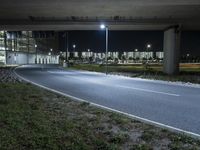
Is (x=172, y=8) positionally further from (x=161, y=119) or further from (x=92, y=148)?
(x=92, y=148)

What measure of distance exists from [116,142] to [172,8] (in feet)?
90.9

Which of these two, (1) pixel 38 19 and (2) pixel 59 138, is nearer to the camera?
(2) pixel 59 138

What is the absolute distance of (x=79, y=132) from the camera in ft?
27.3

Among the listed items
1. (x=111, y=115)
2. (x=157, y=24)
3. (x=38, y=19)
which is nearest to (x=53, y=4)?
(x=38, y=19)

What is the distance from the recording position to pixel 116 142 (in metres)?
7.45

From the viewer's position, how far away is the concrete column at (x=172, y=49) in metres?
44.8

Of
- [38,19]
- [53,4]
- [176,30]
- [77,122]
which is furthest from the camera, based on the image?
[176,30]

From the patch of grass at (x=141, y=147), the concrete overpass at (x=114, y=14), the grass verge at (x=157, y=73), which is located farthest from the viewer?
the grass verge at (x=157, y=73)

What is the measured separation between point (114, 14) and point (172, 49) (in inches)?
452

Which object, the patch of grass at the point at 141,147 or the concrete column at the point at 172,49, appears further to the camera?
the concrete column at the point at 172,49

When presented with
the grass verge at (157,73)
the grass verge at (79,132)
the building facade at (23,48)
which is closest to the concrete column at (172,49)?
the grass verge at (157,73)

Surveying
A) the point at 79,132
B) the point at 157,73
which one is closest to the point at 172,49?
the point at 157,73

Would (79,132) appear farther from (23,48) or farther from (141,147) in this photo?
(23,48)

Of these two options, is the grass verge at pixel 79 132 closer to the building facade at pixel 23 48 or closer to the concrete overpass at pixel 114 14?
the concrete overpass at pixel 114 14
